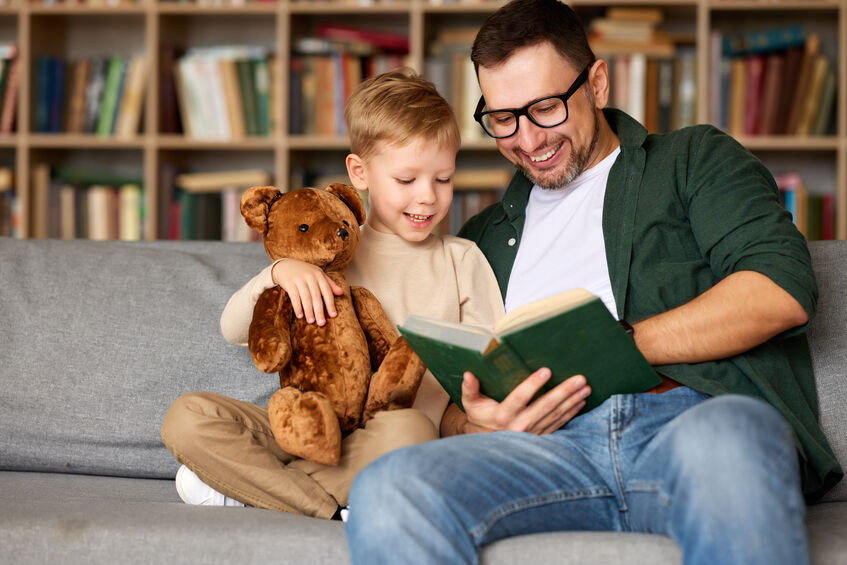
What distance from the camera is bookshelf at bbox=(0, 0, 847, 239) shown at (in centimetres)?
282

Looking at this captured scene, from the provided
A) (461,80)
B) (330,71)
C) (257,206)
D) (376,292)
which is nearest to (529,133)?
(376,292)

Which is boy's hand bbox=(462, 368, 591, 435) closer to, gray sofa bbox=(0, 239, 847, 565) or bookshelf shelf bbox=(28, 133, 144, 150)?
gray sofa bbox=(0, 239, 847, 565)

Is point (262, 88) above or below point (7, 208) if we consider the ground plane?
above

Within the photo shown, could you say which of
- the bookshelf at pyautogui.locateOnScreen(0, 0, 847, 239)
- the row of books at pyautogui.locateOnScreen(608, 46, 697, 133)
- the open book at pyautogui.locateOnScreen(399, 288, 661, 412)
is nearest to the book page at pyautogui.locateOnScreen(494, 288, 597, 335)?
the open book at pyautogui.locateOnScreen(399, 288, 661, 412)

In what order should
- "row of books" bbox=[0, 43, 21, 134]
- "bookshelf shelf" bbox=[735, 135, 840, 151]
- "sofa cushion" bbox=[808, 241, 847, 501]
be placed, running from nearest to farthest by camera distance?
"sofa cushion" bbox=[808, 241, 847, 501], "bookshelf shelf" bbox=[735, 135, 840, 151], "row of books" bbox=[0, 43, 21, 134]

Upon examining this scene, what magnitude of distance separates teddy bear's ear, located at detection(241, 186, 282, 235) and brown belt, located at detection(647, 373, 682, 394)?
2.22ft

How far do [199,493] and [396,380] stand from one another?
0.36 metres

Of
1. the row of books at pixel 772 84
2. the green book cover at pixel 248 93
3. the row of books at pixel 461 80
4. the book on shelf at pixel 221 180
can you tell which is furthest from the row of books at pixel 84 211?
the row of books at pixel 772 84

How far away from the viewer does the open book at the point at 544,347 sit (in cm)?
107

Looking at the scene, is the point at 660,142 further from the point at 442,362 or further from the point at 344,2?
the point at 344,2

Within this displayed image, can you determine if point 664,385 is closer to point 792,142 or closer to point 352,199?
point 352,199

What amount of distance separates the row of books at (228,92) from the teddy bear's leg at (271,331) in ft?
5.88

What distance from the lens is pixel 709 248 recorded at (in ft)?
4.48

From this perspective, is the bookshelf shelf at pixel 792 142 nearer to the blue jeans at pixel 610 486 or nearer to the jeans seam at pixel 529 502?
the blue jeans at pixel 610 486
